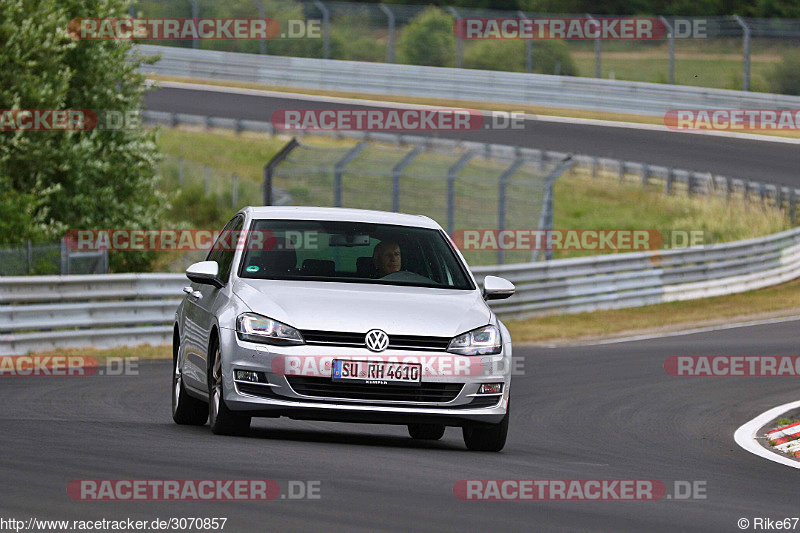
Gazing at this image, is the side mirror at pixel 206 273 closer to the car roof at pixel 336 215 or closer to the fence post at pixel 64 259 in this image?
the car roof at pixel 336 215

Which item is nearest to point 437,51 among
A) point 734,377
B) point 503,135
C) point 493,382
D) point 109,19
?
point 503,135

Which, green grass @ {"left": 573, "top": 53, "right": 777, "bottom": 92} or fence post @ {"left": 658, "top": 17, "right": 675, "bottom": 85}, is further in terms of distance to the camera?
green grass @ {"left": 573, "top": 53, "right": 777, "bottom": 92}

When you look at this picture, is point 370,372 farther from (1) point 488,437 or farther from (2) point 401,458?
(1) point 488,437

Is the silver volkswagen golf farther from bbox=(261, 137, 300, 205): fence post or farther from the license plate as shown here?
bbox=(261, 137, 300, 205): fence post

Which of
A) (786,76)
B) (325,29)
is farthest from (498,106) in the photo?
(786,76)

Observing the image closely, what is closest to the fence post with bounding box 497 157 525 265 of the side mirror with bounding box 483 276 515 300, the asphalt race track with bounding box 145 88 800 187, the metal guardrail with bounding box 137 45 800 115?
the asphalt race track with bounding box 145 88 800 187

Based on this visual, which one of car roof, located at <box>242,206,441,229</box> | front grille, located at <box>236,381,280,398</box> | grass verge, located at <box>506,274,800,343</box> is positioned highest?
car roof, located at <box>242,206,441,229</box>

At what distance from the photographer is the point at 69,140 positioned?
82.0 feet

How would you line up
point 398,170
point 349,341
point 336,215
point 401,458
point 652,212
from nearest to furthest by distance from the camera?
point 401,458
point 349,341
point 336,215
point 398,170
point 652,212

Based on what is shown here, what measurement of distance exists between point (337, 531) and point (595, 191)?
32629 millimetres

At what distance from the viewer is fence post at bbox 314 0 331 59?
144ft

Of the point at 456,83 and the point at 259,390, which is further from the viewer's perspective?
the point at 456,83

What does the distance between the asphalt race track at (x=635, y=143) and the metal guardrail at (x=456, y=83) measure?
120cm

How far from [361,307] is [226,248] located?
1897mm
